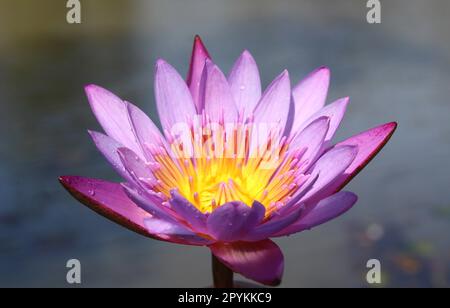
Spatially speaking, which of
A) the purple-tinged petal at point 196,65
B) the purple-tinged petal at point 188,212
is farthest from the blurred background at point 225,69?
the purple-tinged petal at point 188,212

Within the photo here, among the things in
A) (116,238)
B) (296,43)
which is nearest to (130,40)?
(296,43)

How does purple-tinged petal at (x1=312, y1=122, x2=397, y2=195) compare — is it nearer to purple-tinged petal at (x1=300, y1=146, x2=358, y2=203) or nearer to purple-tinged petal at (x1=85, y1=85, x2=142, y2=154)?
purple-tinged petal at (x1=300, y1=146, x2=358, y2=203)

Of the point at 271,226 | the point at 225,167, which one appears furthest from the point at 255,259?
the point at 225,167

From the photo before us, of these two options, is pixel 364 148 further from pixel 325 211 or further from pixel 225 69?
pixel 225 69

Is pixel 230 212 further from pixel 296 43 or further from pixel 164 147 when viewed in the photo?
pixel 296 43

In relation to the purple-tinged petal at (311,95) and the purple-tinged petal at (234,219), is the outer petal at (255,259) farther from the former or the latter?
the purple-tinged petal at (311,95)

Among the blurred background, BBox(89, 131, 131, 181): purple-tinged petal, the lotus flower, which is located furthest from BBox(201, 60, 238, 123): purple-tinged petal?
the blurred background
